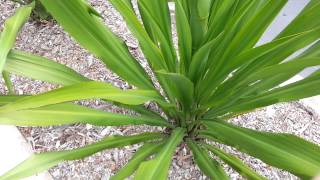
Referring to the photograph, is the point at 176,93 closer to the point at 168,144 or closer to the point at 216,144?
the point at 168,144

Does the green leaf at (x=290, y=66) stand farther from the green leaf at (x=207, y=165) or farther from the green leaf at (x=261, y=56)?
the green leaf at (x=207, y=165)

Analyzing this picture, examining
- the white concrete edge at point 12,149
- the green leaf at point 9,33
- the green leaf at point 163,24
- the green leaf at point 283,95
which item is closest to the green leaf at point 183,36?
the green leaf at point 163,24

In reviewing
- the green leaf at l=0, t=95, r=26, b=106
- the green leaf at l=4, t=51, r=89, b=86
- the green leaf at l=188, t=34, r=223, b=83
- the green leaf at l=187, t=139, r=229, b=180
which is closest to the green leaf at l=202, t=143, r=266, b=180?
the green leaf at l=187, t=139, r=229, b=180

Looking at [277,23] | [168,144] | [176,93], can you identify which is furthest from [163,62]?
[277,23]

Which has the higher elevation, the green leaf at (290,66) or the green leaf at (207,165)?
the green leaf at (290,66)

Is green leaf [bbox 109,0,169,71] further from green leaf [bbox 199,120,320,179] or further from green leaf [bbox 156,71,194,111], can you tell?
green leaf [bbox 199,120,320,179]

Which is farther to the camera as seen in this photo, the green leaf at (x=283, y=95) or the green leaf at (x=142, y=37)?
the green leaf at (x=283, y=95)

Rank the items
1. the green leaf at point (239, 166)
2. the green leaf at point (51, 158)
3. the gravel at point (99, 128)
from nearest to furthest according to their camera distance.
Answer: the green leaf at point (51, 158), the green leaf at point (239, 166), the gravel at point (99, 128)
